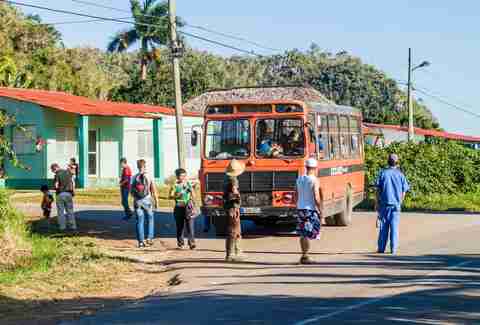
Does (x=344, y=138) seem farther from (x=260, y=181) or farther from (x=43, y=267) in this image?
(x=43, y=267)

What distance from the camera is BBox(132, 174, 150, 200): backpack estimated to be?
2003cm

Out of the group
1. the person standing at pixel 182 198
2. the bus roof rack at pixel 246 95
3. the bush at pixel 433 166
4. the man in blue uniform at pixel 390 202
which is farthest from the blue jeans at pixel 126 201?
the bus roof rack at pixel 246 95

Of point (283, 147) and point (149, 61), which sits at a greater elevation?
point (149, 61)

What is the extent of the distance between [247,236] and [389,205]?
5684 millimetres

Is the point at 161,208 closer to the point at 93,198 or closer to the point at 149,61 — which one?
the point at 93,198

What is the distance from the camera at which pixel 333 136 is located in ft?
75.2

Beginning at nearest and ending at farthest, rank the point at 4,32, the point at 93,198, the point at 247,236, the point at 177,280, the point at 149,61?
the point at 177,280 < the point at 247,236 < the point at 93,198 < the point at 4,32 < the point at 149,61

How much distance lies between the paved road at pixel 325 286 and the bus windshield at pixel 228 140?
79.3 inches

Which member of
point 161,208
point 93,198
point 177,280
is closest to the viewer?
point 177,280

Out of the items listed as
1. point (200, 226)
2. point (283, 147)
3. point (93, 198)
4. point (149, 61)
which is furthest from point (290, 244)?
point (149, 61)

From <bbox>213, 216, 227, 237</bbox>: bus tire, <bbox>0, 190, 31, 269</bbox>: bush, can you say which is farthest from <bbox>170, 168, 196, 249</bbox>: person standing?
<bbox>0, 190, 31, 269</bbox>: bush

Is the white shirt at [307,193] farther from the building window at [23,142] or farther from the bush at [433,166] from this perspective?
the building window at [23,142]

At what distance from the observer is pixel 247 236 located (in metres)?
22.5

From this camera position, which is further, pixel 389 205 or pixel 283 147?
pixel 283 147
